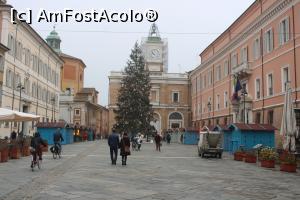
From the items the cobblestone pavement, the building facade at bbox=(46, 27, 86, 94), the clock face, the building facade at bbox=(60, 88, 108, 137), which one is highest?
the clock face

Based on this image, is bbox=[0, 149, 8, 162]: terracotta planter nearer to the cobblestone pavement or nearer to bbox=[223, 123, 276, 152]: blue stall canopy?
the cobblestone pavement

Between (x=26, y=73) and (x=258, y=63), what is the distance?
24.9m

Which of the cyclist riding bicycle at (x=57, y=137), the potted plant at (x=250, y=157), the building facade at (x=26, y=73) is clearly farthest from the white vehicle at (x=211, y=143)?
the building facade at (x=26, y=73)

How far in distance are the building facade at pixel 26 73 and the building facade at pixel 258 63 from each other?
70.1 feet

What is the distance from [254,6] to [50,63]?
101 feet

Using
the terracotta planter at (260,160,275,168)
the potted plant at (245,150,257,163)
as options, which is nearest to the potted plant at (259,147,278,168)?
the terracotta planter at (260,160,275,168)

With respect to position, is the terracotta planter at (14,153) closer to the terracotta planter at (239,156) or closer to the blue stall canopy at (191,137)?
the terracotta planter at (239,156)

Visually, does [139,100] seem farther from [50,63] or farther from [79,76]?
[79,76]

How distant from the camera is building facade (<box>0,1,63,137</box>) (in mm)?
38188

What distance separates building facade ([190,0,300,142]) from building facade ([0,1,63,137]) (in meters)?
21.4

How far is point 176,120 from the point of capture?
3145 inches

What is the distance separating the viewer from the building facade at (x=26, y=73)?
125 feet

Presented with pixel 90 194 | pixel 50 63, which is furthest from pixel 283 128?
pixel 50 63

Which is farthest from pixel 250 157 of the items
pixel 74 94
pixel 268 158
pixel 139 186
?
pixel 74 94
